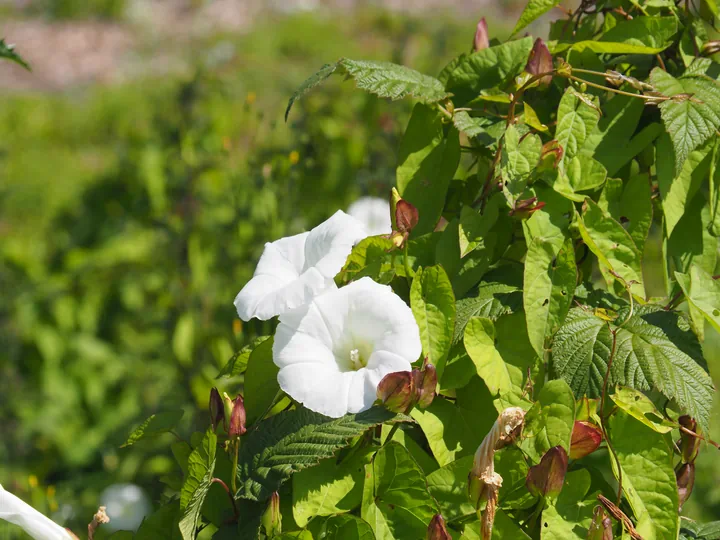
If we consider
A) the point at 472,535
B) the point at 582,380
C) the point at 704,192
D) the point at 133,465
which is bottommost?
the point at 133,465

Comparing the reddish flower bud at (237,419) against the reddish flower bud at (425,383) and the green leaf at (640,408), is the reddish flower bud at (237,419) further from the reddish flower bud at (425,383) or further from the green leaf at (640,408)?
the green leaf at (640,408)

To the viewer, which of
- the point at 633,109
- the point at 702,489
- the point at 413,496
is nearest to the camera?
the point at 413,496

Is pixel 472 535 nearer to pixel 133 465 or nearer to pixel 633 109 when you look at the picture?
pixel 633 109

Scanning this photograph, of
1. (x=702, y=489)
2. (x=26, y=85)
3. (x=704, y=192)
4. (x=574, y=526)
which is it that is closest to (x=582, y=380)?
(x=574, y=526)

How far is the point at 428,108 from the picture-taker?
1152mm

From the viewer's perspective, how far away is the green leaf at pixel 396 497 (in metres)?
Answer: 0.89

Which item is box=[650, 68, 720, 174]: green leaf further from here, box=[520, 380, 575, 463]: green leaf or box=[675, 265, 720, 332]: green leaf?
box=[520, 380, 575, 463]: green leaf

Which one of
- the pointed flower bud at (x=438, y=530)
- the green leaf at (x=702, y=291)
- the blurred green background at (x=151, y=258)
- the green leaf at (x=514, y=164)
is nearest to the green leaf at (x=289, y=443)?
the pointed flower bud at (x=438, y=530)

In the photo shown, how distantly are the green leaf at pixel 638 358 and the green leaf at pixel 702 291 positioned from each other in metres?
0.04

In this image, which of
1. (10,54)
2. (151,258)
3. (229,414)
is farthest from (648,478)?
(151,258)

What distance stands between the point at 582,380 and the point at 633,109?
450 mm

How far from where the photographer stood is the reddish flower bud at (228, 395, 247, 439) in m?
0.92

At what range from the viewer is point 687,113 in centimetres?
104

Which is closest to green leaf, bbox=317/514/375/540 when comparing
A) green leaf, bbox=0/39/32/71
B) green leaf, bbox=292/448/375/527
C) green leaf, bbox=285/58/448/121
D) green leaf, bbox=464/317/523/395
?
green leaf, bbox=292/448/375/527
